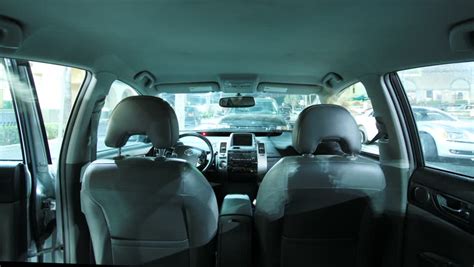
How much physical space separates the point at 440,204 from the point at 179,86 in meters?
2.91

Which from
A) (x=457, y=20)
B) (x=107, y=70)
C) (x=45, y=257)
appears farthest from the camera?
(x=107, y=70)

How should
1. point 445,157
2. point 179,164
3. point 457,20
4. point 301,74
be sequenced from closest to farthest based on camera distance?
point 457,20 < point 179,164 < point 445,157 < point 301,74

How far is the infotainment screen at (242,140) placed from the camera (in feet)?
13.2

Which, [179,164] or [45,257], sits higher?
[179,164]

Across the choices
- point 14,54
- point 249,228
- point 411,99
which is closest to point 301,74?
point 411,99

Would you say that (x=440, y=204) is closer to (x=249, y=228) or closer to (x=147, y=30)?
(x=249, y=228)

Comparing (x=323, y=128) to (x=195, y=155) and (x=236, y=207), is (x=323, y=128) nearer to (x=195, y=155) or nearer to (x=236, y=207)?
(x=236, y=207)

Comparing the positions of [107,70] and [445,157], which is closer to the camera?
[445,157]

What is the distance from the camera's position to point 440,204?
2078mm

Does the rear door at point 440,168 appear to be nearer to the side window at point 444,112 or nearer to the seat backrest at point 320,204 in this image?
the side window at point 444,112

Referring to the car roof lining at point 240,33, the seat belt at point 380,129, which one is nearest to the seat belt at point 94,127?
the car roof lining at point 240,33

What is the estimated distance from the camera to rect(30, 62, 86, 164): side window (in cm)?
270

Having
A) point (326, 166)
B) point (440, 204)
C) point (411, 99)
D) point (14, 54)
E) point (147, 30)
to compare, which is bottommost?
point (440, 204)

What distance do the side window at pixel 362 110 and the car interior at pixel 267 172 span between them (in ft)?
0.61
